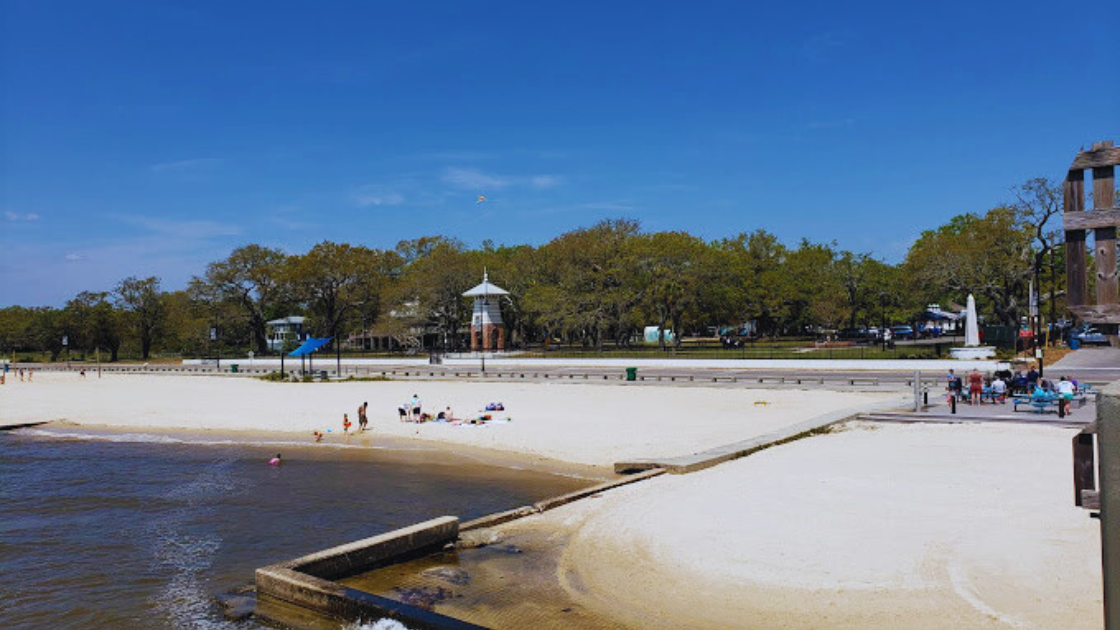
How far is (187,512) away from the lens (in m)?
17.5

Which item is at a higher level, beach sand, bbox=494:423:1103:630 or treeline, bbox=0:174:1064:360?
treeline, bbox=0:174:1064:360

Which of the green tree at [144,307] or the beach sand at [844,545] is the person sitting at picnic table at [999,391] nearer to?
the beach sand at [844,545]

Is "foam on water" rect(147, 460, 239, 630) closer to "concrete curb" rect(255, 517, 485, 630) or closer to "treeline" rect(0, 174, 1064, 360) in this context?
"concrete curb" rect(255, 517, 485, 630)

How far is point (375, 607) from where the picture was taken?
945 cm

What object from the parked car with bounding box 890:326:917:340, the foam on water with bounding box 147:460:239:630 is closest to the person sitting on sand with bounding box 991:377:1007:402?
the foam on water with bounding box 147:460:239:630

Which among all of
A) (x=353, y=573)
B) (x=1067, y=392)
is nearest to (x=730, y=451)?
(x=353, y=573)

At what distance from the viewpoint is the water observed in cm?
1188

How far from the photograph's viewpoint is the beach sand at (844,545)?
8953 mm

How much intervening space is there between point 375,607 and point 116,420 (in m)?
33.0

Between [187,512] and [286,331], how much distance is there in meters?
102

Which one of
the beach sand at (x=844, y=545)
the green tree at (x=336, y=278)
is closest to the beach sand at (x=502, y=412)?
the beach sand at (x=844, y=545)

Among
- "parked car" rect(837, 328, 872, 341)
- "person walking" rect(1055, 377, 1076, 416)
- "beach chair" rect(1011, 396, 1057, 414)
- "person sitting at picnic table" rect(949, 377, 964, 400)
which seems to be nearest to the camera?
"person walking" rect(1055, 377, 1076, 416)

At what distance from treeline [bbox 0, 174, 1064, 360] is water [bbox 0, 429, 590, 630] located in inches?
1819

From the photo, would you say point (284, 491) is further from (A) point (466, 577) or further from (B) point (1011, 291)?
(B) point (1011, 291)
